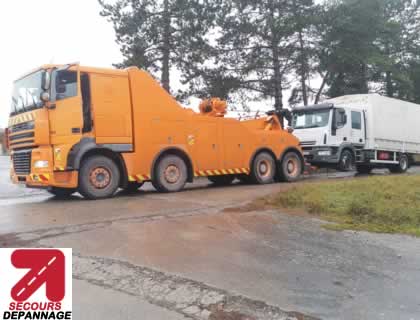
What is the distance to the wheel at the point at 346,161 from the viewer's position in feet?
52.1

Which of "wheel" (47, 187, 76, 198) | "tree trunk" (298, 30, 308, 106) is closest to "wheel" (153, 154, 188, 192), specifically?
"wheel" (47, 187, 76, 198)

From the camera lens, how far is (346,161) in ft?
52.9

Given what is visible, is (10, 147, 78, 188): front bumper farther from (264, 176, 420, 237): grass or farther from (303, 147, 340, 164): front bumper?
(303, 147, 340, 164): front bumper

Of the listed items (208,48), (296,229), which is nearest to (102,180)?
(296,229)

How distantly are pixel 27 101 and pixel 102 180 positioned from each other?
8.64ft

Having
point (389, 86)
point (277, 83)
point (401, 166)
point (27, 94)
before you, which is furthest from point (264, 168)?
point (389, 86)

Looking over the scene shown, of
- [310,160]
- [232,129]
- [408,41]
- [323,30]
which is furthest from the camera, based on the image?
[408,41]

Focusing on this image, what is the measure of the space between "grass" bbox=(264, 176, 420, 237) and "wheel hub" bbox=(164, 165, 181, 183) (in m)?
3.16

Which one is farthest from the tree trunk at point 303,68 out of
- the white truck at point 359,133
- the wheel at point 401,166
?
the wheel at point 401,166

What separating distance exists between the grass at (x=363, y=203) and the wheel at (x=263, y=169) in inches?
149

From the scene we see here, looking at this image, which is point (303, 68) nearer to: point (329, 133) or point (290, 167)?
point (329, 133)

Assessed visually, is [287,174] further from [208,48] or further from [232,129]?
[208,48]

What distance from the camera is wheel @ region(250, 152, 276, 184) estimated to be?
13703 mm

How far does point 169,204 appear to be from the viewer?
29.7ft
